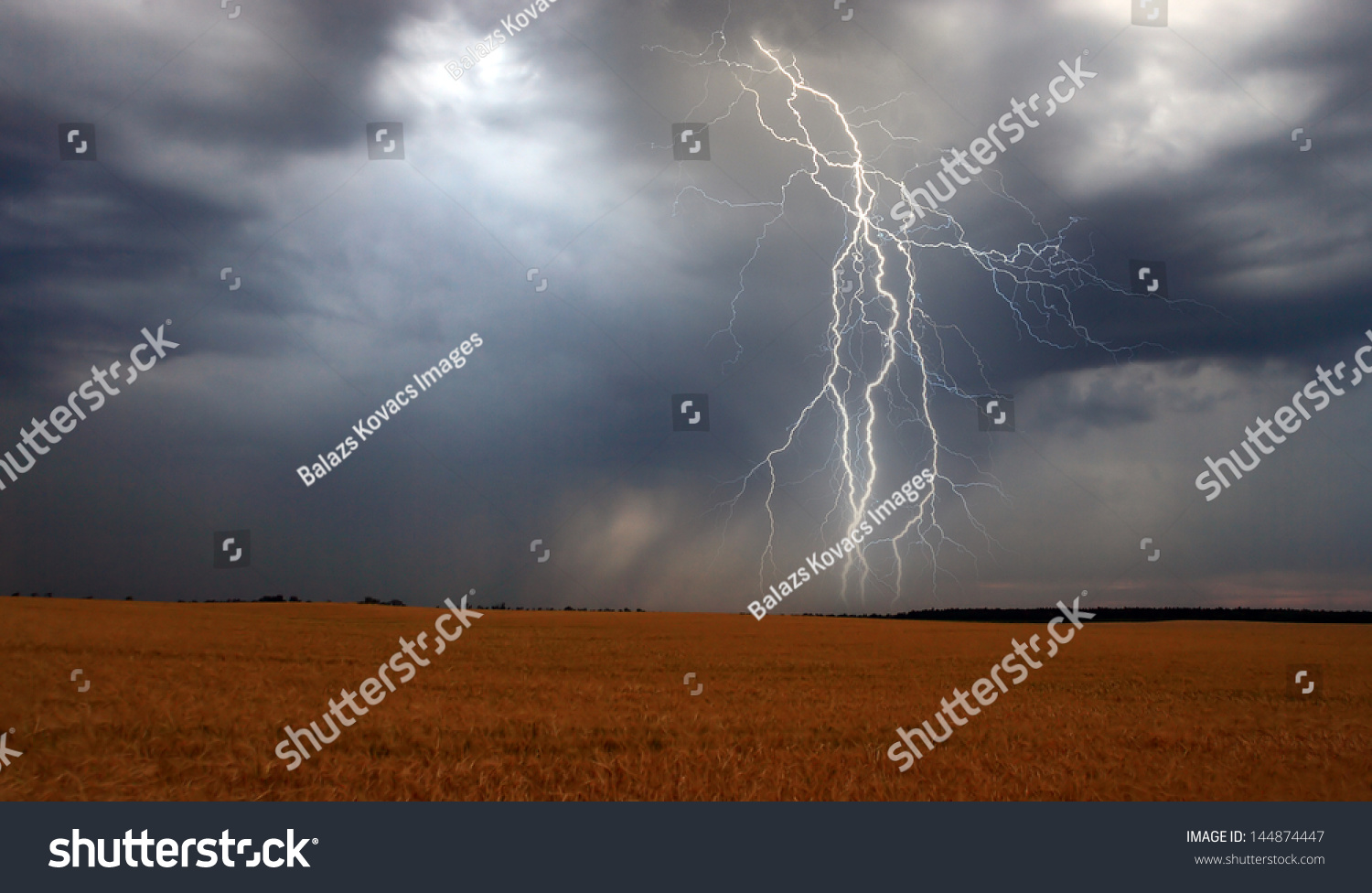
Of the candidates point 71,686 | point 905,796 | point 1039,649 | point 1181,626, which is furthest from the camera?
point 1181,626

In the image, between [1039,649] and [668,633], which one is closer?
[1039,649]

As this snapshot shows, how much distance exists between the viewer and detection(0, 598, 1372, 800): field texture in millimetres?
7730

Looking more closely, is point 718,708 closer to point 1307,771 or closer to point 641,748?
point 641,748

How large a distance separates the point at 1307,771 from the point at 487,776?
33.3ft

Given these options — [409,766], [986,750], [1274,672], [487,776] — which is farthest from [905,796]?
[1274,672]

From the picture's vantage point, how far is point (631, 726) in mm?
10352

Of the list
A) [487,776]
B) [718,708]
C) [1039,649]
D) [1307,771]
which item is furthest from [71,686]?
[1039,649]

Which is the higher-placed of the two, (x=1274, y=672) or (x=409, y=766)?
(x=1274, y=672)

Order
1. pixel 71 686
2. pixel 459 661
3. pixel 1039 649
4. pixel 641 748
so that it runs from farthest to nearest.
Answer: pixel 1039 649, pixel 459 661, pixel 71 686, pixel 641 748

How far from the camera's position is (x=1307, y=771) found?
9398 millimetres

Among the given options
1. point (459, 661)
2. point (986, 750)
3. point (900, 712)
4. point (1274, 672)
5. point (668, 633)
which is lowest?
point (986, 750)

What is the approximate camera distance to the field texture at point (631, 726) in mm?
7730

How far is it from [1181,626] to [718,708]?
5108 centimetres

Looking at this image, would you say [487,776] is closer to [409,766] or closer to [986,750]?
[409,766]
